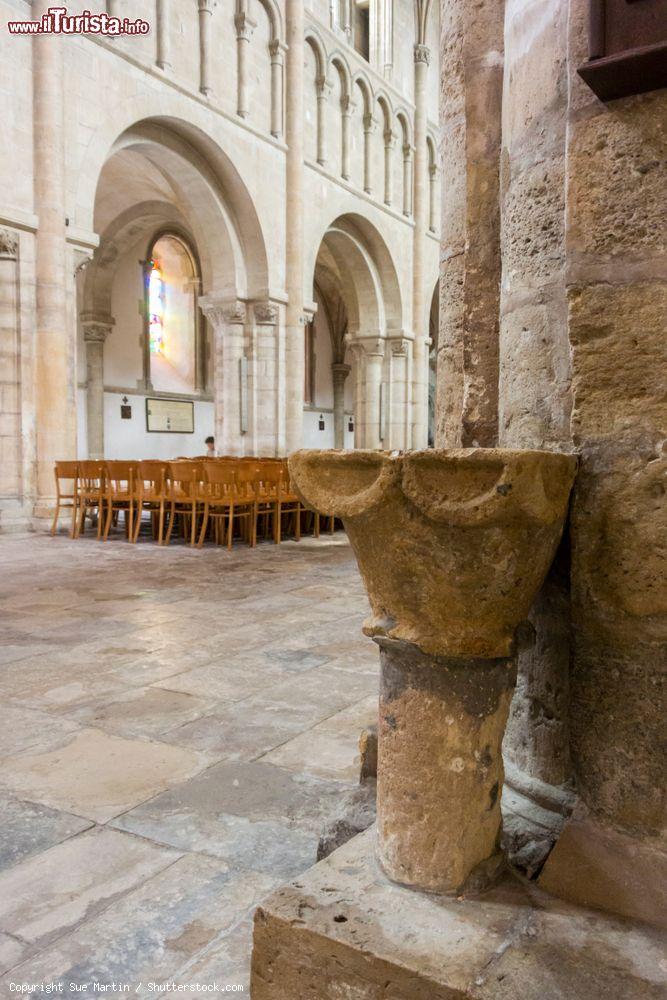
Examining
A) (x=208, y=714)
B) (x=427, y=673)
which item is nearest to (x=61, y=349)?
(x=208, y=714)

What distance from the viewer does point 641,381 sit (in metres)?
1.31

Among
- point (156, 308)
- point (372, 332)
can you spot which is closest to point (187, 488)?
point (372, 332)

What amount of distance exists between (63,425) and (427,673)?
8563 mm

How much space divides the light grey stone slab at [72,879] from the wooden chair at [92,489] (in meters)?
6.58

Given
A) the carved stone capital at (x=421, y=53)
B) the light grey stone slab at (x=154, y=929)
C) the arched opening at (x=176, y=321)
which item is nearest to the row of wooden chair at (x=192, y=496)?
the light grey stone slab at (x=154, y=929)

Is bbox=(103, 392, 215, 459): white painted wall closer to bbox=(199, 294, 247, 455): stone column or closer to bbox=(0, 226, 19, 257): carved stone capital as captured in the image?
bbox=(199, 294, 247, 455): stone column

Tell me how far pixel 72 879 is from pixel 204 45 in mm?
11902

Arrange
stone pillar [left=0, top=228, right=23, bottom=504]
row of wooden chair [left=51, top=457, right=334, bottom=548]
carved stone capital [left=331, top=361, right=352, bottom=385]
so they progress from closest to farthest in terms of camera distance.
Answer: row of wooden chair [left=51, top=457, right=334, bottom=548]
stone pillar [left=0, top=228, right=23, bottom=504]
carved stone capital [left=331, top=361, right=352, bottom=385]

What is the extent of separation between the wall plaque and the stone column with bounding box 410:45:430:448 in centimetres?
1576

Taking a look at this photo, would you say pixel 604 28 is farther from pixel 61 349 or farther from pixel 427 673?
pixel 61 349

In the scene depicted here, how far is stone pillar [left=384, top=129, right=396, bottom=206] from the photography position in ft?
51.9

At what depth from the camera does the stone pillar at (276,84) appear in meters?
12.5

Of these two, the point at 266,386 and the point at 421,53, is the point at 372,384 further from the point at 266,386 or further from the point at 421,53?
the point at 421,53

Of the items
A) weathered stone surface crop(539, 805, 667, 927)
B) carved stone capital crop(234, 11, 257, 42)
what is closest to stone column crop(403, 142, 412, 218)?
carved stone capital crop(234, 11, 257, 42)
